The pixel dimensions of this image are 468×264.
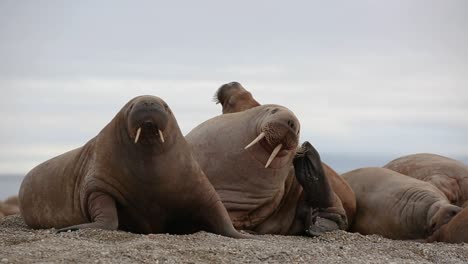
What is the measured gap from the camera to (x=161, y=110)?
8.33m

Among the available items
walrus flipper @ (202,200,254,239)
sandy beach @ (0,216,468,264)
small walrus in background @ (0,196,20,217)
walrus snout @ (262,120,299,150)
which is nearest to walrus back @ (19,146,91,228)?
sandy beach @ (0,216,468,264)

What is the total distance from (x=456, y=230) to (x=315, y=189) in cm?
153

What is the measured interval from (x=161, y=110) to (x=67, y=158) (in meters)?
1.77

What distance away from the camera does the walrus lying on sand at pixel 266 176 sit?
988 centimetres

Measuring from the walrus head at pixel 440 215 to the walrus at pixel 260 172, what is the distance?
2.81 feet

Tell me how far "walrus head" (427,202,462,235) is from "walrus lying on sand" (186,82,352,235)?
86cm

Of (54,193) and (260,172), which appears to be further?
(260,172)

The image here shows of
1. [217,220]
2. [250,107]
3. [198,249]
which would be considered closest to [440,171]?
[250,107]

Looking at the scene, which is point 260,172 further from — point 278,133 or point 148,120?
point 148,120

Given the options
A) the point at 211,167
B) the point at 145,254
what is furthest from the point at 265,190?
the point at 145,254

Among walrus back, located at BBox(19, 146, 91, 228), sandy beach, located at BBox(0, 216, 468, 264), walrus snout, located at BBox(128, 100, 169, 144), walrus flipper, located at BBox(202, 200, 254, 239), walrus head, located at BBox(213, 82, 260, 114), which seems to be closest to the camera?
sandy beach, located at BBox(0, 216, 468, 264)

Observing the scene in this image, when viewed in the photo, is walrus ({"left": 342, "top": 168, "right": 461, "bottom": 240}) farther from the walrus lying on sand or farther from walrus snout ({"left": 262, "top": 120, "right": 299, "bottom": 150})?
walrus snout ({"left": 262, "top": 120, "right": 299, "bottom": 150})

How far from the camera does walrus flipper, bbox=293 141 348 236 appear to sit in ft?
33.4

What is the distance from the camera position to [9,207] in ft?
46.4
